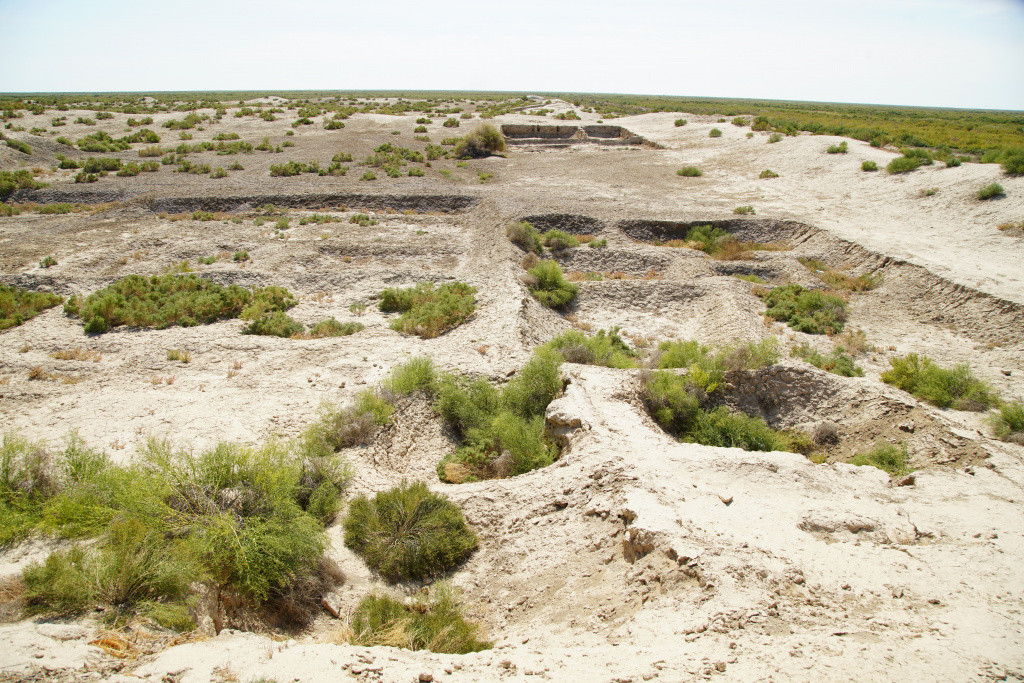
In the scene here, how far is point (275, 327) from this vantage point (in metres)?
12.8

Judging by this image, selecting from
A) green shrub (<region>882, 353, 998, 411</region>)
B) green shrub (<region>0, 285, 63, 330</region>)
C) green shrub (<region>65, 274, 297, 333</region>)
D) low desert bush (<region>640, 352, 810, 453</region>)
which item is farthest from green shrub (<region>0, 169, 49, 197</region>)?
green shrub (<region>882, 353, 998, 411</region>)

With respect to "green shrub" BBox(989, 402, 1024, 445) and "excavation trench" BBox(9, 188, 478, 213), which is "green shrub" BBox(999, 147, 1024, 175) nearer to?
"green shrub" BBox(989, 402, 1024, 445)

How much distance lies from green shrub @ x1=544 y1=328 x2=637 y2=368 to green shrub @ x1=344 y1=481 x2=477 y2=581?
5.04 meters

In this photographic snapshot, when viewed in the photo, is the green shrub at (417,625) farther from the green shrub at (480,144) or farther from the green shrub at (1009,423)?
the green shrub at (480,144)

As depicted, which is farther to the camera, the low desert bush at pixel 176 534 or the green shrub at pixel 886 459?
the green shrub at pixel 886 459

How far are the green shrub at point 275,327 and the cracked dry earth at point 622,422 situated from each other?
382mm

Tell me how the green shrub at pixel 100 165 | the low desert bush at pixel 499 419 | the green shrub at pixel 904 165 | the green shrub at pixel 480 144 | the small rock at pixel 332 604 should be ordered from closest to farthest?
the small rock at pixel 332 604
the low desert bush at pixel 499 419
the green shrub at pixel 904 165
the green shrub at pixel 100 165
the green shrub at pixel 480 144

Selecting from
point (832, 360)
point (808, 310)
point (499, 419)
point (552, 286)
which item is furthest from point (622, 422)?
point (808, 310)

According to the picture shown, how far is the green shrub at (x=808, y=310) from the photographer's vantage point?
45.1ft

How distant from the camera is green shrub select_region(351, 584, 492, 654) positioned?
5125 millimetres

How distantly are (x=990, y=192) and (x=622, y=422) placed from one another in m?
18.7

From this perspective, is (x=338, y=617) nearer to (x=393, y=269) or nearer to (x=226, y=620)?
(x=226, y=620)

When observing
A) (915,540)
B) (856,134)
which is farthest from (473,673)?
(856,134)

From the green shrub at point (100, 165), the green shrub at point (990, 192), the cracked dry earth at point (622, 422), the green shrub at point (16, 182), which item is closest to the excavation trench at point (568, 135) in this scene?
the cracked dry earth at point (622, 422)
